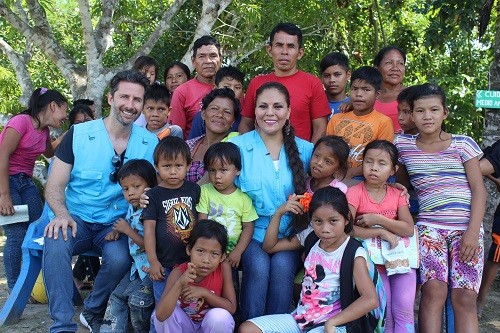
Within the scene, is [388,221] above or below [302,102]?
below

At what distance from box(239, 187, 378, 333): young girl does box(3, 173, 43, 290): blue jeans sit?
8.12 ft

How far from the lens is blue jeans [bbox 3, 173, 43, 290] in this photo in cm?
507

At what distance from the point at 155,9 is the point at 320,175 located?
855 cm

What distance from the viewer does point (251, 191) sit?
401cm

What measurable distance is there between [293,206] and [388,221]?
606 mm

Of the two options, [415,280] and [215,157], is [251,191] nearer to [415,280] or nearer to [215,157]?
[215,157]

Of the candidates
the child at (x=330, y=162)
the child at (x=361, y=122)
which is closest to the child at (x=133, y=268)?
the child at (x=330, y=162)

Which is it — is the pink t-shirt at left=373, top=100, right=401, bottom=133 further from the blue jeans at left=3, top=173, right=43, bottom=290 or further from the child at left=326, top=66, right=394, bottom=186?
the blue jeans at left=3, top=173, right=43, bottom=290

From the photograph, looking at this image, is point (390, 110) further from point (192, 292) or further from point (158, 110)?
point (192, 292)

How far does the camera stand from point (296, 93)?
184 inches

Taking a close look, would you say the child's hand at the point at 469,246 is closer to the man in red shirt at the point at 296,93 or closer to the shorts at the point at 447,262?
the shorts at the point at 447,262

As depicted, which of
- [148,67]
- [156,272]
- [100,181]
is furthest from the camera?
[148,67]

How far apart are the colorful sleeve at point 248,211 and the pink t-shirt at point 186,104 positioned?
61.1 inches

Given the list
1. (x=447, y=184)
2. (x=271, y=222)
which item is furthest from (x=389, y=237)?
(x=271, y=222)
